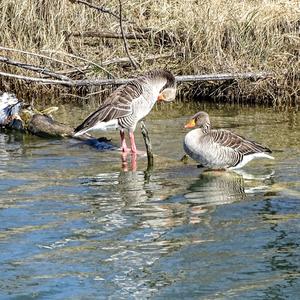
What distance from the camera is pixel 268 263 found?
786 cm

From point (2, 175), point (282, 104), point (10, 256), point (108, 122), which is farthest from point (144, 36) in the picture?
point (10, 256)

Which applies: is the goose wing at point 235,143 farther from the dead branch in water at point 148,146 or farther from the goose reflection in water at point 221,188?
the dead branch in water at point 148,146

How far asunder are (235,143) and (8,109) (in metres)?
5.22

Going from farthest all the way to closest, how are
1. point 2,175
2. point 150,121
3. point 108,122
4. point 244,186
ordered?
point 150,121
point 108,122
point 2,175
point 244,186

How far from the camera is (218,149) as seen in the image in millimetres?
11328

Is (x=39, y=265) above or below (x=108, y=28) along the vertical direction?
below

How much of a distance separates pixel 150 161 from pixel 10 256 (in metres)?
4.43

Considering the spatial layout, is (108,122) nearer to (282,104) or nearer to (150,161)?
(150,161)

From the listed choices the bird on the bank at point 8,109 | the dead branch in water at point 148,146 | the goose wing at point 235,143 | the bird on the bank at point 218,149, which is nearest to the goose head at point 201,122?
the bird on the bank at point 218,149

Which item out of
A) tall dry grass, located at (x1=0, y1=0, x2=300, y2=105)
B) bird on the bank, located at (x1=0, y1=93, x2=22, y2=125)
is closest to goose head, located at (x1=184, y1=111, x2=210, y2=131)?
bird on the bank, located at (x1=0, y1=93, x2=22, y2=125)

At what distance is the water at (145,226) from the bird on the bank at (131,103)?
0.45 metres

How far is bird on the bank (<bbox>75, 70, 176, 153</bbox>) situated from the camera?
12.8 m

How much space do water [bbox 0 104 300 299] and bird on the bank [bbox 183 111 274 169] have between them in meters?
0.21

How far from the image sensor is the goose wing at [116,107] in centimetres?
1280
